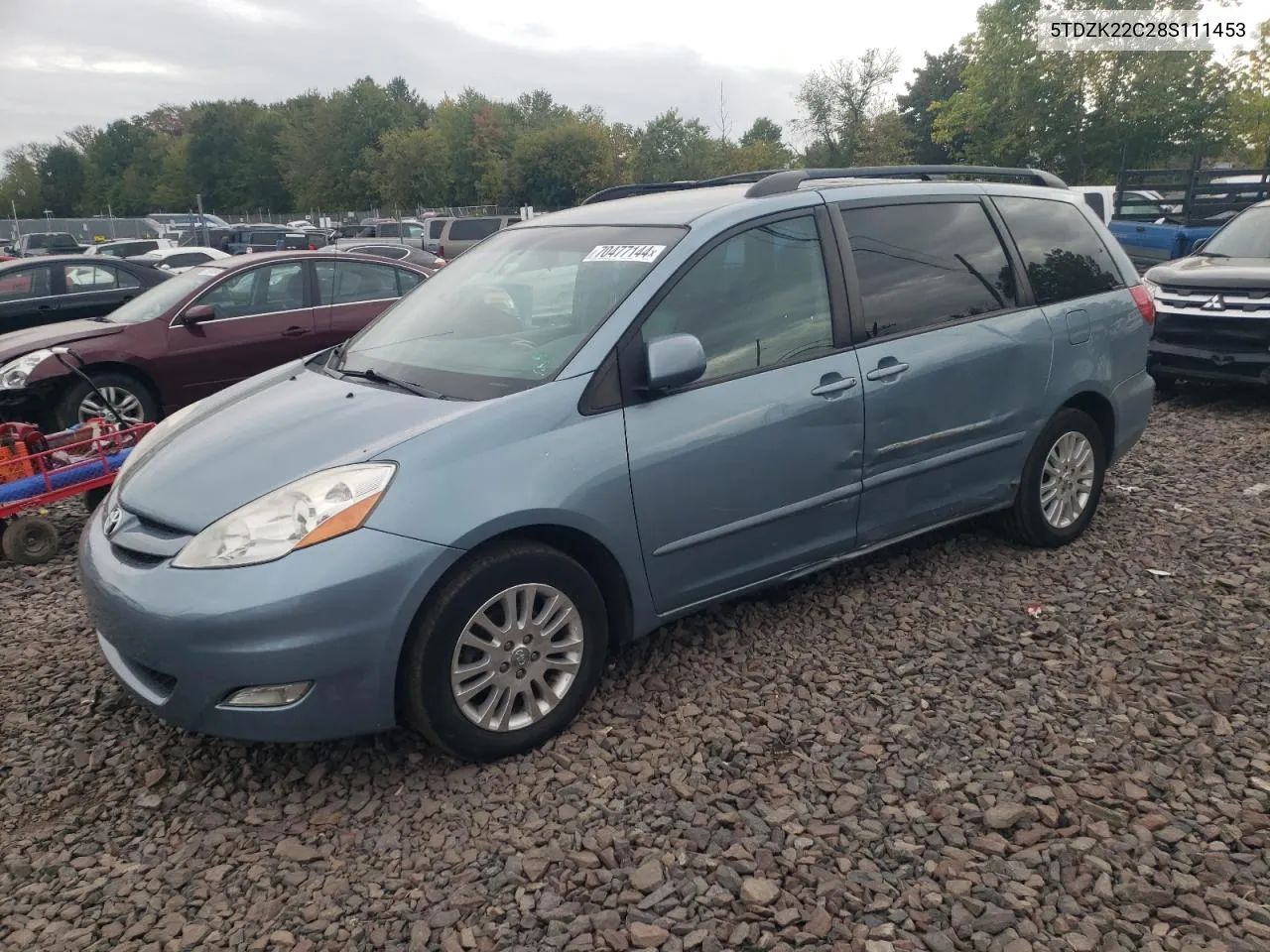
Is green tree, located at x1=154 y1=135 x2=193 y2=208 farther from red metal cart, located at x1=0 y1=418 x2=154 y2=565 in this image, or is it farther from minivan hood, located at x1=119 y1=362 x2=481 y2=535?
minivan hood, located at x1=119 y1=362 x2=481 y2=535

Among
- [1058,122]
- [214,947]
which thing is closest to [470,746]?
[214,947]

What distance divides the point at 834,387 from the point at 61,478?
4.46m

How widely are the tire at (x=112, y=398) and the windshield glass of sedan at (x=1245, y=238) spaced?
31.0 feet

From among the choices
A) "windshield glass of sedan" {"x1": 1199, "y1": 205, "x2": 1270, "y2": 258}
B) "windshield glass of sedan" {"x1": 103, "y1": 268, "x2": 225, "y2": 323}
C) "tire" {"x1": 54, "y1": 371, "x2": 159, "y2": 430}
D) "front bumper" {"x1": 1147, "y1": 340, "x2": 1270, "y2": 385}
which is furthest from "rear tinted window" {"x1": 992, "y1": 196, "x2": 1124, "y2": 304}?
"windshield glass of sedan" {"x1": 103, "y1": 268, "x2": 225, "y2": 323}

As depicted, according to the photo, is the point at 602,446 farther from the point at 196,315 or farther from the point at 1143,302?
the point at 196,315

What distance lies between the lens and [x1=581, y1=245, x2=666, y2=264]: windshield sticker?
3.57 m

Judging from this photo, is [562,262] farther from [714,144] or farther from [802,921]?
[714,144]

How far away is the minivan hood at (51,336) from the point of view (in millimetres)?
7457

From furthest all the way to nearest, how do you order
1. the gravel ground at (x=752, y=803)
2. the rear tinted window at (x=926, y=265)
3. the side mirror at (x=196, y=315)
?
the side mirror at (x=196, y=315)
the rear tinted window at (x=926, y=265)
the gravel ground at (x=752, y=803)

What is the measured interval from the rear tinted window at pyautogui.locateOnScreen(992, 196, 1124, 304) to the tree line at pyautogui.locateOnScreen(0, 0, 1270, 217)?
36966 millimetres

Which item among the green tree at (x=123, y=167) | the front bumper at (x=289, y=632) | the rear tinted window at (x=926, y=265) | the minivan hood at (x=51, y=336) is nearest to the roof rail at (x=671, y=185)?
the rear tinted window at (x=926, y=265)

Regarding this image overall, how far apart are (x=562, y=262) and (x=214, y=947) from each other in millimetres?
2622

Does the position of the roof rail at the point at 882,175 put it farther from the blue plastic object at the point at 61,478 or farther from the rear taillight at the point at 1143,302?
the blue plastic object at the point at 61,478

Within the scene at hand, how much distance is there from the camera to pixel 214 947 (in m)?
2.50
